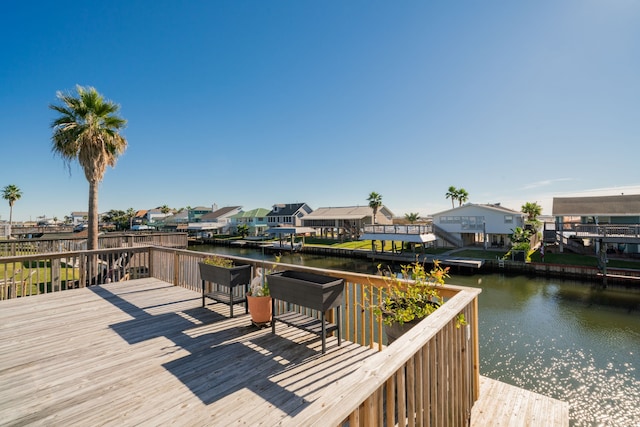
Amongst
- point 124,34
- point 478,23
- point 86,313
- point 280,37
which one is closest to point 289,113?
point 280,37

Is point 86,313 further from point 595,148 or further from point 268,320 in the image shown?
point 595,148

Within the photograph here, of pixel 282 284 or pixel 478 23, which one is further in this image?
pixel 478 23

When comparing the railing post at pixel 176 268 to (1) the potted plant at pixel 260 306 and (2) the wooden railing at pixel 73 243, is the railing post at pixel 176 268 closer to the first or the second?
(1) the potted plant at pixel 260 306

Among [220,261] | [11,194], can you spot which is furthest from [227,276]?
[11,194]

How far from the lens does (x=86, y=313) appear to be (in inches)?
198

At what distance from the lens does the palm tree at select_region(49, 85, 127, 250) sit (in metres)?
10.8

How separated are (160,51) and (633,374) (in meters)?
22.6

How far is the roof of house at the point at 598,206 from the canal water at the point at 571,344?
35.6ft

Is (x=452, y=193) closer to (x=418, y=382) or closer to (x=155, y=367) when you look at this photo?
(x=155, y=367)

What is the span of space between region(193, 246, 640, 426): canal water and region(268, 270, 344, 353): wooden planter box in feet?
25.8

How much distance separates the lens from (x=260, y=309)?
4.32 metres

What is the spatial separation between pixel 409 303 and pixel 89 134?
1347 cm

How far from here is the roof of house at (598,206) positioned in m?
24.0

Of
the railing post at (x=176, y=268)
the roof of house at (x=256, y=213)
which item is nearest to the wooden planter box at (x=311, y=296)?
the railing post at (x=176, y=268)
